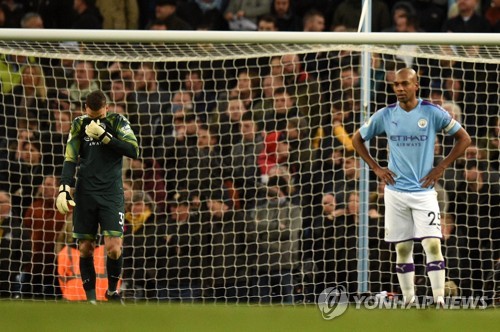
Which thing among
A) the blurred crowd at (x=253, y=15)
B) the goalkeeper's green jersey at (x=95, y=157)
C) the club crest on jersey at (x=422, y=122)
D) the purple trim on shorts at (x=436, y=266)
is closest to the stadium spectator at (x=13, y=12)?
the blurred crowd at (x=253, y=15)

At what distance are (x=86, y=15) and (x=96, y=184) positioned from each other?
406 cm

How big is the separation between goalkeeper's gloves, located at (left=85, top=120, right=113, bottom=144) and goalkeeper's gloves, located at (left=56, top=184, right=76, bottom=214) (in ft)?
1.62

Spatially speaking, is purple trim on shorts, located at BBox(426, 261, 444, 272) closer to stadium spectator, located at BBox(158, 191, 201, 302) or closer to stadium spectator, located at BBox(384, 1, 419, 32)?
stadium spectator, located at BBox(158, 191, 201, 302)

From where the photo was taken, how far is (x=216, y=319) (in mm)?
6301

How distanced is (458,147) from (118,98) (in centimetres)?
372

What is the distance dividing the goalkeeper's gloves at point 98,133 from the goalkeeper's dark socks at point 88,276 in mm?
1026

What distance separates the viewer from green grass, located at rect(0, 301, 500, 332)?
6.06 metres

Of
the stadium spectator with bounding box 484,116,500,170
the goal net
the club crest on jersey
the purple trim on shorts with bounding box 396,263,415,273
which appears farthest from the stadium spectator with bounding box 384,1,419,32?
the purple trim on shorts with bounding box 396,263,415,273

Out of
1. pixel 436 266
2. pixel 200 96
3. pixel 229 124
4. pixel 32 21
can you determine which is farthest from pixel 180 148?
pixel 436 266

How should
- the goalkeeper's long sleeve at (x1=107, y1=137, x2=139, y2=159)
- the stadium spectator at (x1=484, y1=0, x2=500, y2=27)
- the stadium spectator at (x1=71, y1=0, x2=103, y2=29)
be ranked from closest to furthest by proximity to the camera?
1. the goalkeeper's long sleeve at (x1=107, y1=137, x2=139, y2=159)
2. the stadium spectator at (x1=484, y1=0, x2=500, y2=27)
3. the stadium spectator at (x1=71, y1=0, x2=103, y2=29)

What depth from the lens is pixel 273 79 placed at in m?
11.6

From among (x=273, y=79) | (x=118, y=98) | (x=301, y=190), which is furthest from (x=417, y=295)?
(x=118, y=98)

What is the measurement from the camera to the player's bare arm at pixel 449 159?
949 cm

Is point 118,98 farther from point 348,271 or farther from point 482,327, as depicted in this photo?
point 482,327
